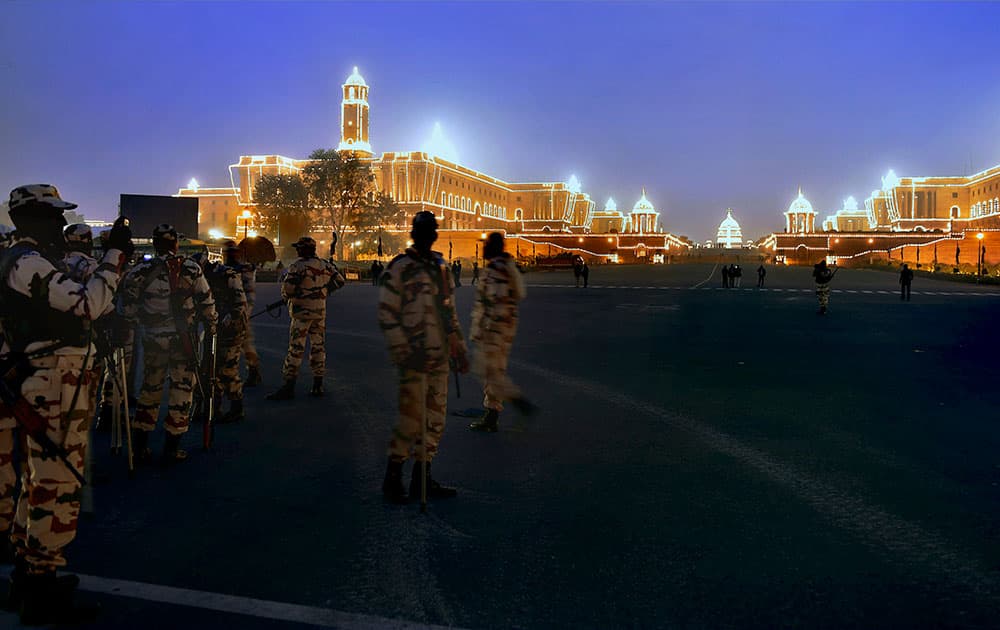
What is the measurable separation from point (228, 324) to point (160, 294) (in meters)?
1.84

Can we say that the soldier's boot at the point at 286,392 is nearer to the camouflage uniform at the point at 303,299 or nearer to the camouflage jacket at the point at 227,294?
the camouflage uniform at the point at 303,299

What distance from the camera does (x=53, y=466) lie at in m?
3.70

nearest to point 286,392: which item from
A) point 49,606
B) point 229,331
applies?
point 229,331

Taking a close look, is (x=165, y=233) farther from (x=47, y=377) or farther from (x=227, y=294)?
(x=47, y=377)

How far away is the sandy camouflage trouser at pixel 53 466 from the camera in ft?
12.0

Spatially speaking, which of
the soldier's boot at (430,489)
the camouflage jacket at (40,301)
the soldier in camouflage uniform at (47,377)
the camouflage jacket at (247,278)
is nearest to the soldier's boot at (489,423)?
the soldier's boot at (430,489)

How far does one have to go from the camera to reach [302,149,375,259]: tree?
8181cm

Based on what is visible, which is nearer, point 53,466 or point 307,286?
point 53,466

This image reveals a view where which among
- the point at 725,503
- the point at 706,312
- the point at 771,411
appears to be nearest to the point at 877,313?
the point at 706,312

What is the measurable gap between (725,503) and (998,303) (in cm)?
3027

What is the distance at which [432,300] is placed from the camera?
205 inches

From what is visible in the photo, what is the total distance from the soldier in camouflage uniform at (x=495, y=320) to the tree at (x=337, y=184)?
74.7 metres

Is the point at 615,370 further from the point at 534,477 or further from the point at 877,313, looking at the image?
the point at 877,313

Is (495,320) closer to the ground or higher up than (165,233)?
closer to the ground
